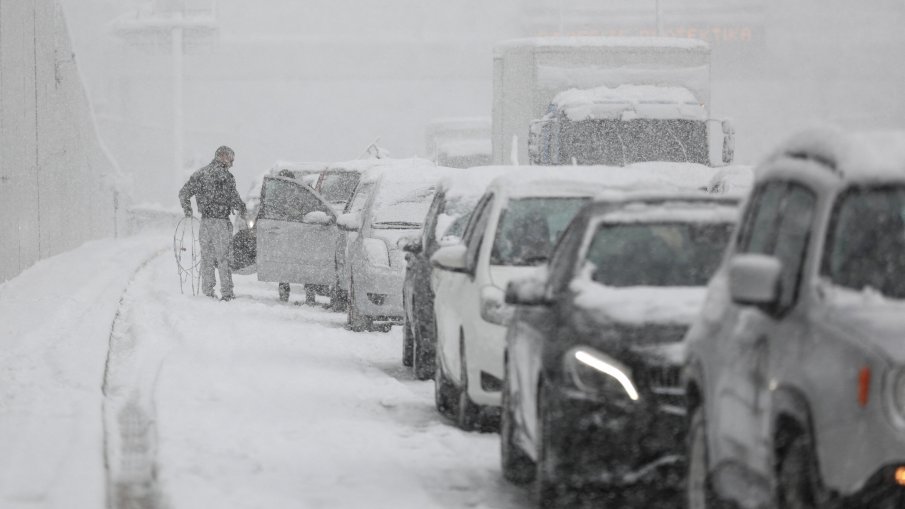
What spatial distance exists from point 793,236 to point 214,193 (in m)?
16.7

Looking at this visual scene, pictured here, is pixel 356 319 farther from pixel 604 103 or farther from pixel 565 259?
pixel 565 259

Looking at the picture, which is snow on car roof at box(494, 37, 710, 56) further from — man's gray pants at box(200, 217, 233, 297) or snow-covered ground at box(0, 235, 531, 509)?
snow-covered ground at box(0, 235, 531, 509)

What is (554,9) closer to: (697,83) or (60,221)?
(60,221)

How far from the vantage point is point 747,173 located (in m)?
20.4

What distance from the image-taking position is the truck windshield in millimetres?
23578

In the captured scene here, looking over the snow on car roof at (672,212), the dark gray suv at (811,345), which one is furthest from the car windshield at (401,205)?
the dark gray suv at (811,345)

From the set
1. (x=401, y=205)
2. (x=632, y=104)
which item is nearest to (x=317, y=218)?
(x=401, y=205)

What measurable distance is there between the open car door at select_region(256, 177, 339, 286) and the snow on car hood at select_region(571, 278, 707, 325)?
12.8 metres

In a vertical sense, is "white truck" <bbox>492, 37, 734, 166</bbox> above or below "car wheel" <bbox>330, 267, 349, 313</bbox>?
above

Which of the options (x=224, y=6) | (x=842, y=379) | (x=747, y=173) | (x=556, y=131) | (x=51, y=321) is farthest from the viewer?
(x=224, y=6)

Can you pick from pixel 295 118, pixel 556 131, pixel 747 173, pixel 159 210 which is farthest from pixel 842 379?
pixel 295 118

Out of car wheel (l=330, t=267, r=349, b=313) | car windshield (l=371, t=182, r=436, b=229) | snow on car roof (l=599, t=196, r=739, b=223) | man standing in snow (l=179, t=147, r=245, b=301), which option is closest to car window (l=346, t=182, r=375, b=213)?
car wheel (l=330, t=267, r=349, b=313)

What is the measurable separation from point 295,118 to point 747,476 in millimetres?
109222

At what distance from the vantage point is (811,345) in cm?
530
